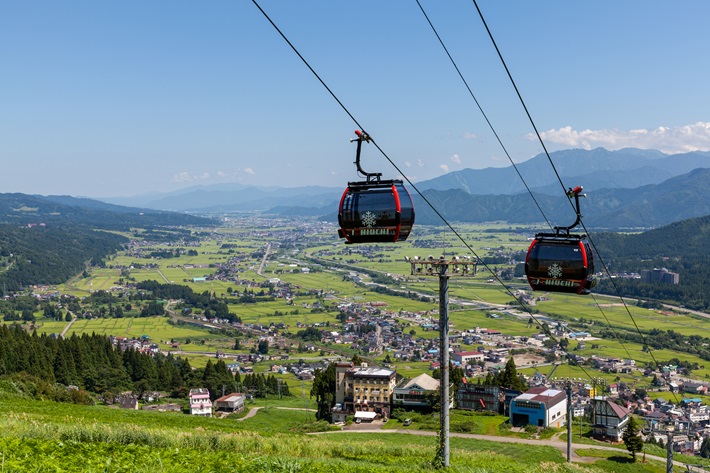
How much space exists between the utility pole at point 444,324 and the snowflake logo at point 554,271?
2297 millimetres

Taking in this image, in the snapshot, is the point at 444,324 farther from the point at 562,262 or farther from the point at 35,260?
the point at 35,260

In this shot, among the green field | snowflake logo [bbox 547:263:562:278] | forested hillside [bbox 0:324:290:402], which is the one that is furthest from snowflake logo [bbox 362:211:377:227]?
forested hillside [bbox 0:324:290:402]

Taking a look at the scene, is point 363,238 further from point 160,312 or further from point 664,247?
point 664,247

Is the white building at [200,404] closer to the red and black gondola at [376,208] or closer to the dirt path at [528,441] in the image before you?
the dirt path at [528,441]

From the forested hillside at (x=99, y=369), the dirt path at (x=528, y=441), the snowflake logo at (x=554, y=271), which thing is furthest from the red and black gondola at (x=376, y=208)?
the forested hillside at (x=99, y=369)

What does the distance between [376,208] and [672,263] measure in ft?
573

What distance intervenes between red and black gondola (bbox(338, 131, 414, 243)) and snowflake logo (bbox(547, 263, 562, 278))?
10.4 ft

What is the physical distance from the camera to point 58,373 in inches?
1751

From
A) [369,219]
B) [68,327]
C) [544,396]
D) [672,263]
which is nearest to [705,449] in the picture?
[544,396]

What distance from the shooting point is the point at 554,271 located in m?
13.0

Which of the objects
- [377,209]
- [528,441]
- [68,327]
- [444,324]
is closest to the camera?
[377,209]

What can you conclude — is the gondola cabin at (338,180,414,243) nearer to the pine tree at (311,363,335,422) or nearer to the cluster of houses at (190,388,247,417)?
the pine tree at (311,363,335,422)

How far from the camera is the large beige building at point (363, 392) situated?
136 ft

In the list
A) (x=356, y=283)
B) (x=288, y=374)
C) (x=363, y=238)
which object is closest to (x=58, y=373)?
(x=288, y=374)
